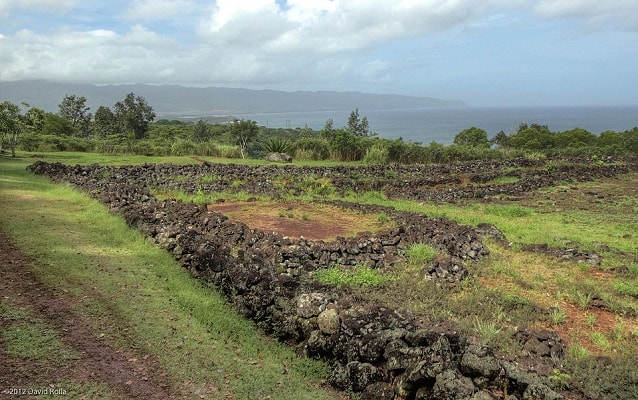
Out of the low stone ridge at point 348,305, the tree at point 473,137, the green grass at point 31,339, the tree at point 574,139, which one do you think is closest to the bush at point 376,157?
the tree at point 473,137

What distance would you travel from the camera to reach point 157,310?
23.0 ft

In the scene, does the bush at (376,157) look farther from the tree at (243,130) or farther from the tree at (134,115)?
the tree at (134,115)

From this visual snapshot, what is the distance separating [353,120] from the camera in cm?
5269

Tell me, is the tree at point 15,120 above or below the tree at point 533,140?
above

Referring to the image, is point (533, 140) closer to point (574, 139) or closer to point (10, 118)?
point (574, 139)

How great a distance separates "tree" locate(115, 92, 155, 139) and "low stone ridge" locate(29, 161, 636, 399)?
40.4 meters

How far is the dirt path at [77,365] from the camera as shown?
4.93 metres

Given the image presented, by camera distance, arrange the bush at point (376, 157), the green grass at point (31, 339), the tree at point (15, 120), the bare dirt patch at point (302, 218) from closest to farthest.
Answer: the green grass at point (31, 339), the bare dirt patch at point (302, 218), the tree at point (15, 120), the bush at point (376, 157)

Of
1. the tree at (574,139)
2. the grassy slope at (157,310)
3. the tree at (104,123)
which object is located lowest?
the grassy slope at (157,310)

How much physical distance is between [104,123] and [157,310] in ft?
174

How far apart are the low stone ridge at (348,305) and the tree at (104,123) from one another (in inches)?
1716

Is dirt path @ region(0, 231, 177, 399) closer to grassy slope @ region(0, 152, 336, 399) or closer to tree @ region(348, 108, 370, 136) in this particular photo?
grassy slope @ region(0, 152, 336, 399)

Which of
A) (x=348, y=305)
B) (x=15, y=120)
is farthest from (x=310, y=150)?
(x=348, y=305)

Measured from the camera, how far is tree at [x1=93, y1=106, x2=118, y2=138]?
53125 mm
